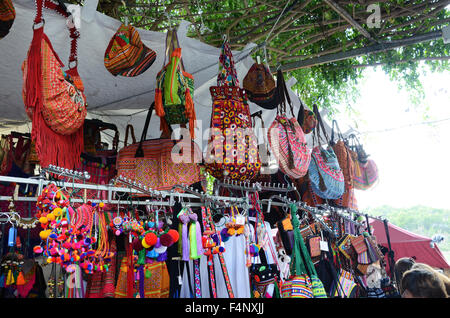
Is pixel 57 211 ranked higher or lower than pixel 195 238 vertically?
higher

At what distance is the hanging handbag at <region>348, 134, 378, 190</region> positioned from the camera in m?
3.38

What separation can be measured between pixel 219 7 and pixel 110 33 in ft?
5.86

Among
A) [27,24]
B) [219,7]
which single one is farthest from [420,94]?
[27,24]

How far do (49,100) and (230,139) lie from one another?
84cm

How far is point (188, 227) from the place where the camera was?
5.63 ft

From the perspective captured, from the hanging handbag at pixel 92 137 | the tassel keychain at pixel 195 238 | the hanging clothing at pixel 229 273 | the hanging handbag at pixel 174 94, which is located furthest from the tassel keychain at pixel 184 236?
the hanging handbag at pixel 92 137

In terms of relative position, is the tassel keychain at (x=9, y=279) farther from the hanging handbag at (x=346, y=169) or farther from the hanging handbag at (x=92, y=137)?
the hanging handbag at (x=346, y=169)

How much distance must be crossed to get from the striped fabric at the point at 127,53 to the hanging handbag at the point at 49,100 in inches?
11.9

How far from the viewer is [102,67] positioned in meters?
2.31

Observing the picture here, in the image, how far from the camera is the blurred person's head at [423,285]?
165 centimetres

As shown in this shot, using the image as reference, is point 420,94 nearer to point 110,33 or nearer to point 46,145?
point 110,33

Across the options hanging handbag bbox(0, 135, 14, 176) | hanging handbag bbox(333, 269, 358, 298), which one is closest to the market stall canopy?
hanging handbag bbox(333, 269, 358, 298)

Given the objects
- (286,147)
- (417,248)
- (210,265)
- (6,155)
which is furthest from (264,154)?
(417,248)

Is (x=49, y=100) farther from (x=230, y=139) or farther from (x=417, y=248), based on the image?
(x=417, y=248)
